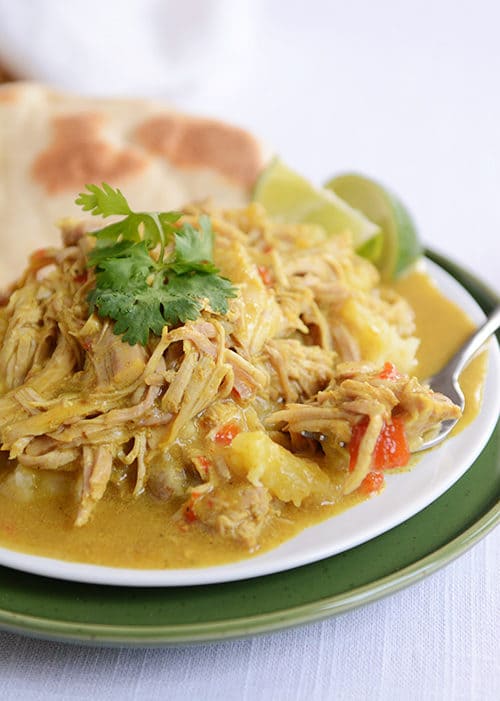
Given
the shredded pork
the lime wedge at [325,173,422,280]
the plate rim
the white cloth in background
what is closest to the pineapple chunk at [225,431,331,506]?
the shredded pork

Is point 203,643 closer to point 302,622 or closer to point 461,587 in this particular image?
point 302,622

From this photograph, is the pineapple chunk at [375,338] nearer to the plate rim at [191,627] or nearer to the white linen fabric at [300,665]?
the white linen fabric at [300,665]

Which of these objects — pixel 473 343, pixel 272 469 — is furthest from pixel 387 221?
pixel 272 469

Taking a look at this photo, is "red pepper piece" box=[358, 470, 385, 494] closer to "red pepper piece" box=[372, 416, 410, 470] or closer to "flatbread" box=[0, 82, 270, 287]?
"red pepper piece" box=[372, 416, 410, 470]

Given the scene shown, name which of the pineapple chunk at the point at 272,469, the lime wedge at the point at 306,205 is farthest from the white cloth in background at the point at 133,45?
the pineapple chunk at the point at 272,469

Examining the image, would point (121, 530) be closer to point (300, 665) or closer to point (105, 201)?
point (300, 665)

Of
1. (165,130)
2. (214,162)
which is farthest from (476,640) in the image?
(165,130)
